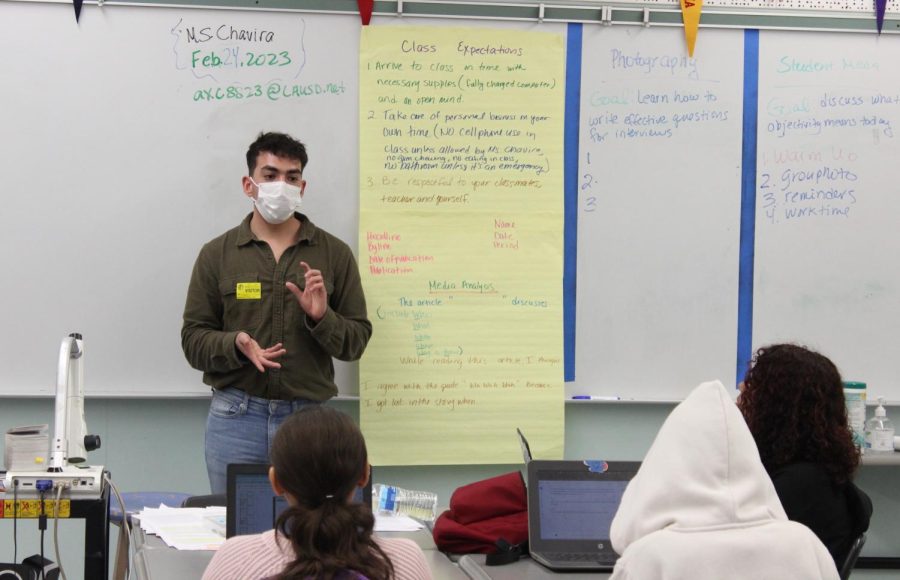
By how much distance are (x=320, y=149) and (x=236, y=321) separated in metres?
0.83

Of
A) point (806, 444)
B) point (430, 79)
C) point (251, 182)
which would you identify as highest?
point (430, 79)

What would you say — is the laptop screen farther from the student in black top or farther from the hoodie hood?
the hoodie hood

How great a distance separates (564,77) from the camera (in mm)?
4285

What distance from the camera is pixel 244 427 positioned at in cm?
368

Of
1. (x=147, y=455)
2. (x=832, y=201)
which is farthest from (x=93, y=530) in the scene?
(x=832, y=201)

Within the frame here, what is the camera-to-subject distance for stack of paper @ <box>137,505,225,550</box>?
8.84 ft

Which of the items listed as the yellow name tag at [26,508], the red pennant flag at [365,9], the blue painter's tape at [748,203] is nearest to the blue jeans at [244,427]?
the yellow name tag at [26,508]

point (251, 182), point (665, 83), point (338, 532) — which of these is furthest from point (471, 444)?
point (338, 532)

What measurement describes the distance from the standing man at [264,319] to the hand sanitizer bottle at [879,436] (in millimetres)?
2060

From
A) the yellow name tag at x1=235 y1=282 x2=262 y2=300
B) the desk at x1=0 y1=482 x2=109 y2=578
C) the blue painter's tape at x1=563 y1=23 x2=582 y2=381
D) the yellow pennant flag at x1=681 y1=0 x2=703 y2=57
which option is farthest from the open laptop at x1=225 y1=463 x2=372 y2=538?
the yellow pennant flag at x1=681 y1=0 x2=703 y2=57

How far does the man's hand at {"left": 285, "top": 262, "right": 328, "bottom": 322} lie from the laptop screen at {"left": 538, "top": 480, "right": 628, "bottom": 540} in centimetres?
122

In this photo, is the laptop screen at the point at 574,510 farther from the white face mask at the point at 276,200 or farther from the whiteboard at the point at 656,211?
the whiteboard at the point at 656,211

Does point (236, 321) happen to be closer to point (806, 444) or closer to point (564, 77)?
point (564, 77)

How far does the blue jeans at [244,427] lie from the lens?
367cm
